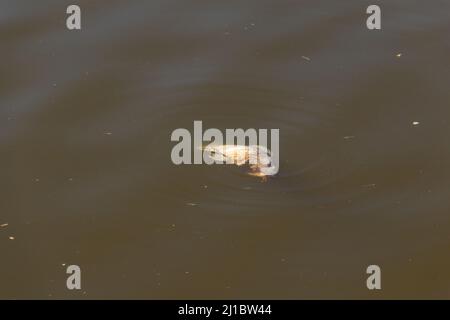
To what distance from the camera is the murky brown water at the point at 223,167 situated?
3.16 metres

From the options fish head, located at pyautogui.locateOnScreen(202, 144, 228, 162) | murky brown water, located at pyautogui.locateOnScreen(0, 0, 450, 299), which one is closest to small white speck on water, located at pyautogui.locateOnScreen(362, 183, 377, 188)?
murky brown water, located at pyautogui.locateOnScreen(0, 0, 450, 299)

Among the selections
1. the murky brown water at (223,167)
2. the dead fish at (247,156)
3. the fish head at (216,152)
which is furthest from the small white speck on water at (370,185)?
the fish head at (216,152)

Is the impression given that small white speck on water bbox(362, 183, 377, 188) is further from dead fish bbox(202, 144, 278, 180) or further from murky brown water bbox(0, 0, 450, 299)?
dead fish bbox(202, 144, 278, 180)

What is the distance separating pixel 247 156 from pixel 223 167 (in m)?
0.14

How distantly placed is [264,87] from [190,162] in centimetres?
73

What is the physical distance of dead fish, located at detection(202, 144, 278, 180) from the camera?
348 centimetres

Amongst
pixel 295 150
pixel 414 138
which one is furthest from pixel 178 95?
pixel 414 138

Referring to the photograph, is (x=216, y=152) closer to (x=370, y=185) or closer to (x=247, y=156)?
(x=247, y=156)

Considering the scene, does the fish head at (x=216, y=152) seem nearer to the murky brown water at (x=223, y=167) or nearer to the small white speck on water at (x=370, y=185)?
the murky brown water at (x=223, y=167)

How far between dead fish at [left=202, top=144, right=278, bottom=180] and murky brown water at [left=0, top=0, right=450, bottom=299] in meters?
0.06

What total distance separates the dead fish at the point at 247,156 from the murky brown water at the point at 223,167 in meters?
0.06

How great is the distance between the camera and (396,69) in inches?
161

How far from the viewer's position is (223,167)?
11.5 ft

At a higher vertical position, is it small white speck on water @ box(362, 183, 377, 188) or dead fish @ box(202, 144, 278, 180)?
dead fish @ box(202, 144, 278, 180)
